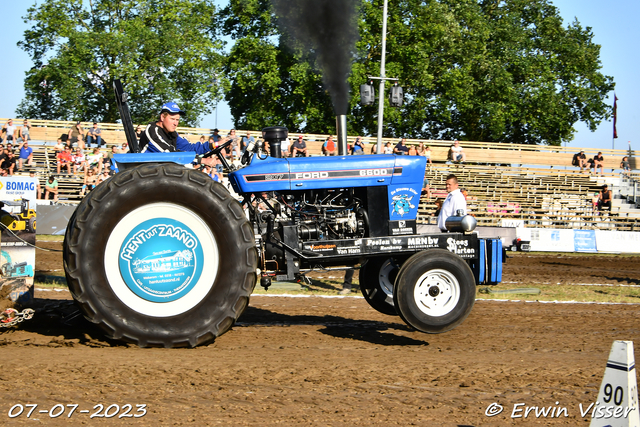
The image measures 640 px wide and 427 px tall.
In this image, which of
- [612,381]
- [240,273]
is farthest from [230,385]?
[612,381]

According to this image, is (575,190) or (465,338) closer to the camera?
(465,338)

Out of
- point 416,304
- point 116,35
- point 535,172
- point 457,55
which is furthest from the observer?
point 457,55

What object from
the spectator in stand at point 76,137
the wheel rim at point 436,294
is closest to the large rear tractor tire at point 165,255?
the wheel rim at point 436,294

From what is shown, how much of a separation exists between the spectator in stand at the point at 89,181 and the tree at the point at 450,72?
12121mm

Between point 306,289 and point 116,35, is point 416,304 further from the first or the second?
point 116,35

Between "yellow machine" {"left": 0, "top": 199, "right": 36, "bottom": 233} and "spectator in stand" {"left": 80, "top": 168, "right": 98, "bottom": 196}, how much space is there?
39.8 feet

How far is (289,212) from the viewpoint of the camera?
5520 millimetres

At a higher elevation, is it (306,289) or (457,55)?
(457,55)

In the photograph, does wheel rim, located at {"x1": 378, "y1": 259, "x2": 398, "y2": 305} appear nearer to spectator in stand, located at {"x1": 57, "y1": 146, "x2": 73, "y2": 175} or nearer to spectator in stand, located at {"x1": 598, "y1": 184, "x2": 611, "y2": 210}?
spectator in stand, located at {"x1": 57, "y1": 146, "x2": 73, "y2": 175}

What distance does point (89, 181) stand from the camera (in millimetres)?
17297

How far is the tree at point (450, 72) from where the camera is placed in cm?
2928

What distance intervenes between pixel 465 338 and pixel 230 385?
108 inches

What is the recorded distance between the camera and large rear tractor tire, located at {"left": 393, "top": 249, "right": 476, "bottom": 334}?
5242mm

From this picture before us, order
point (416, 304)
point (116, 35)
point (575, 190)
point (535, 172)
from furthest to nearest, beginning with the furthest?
point (116, 35), point (535, 172), point (575, 190), point (416, 304)
